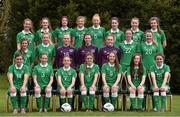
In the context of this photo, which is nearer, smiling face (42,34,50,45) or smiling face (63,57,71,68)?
smiling face (63,57,71,68)

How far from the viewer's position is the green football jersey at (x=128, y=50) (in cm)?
1248

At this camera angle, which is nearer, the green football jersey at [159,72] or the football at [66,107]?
the football at [66,107]

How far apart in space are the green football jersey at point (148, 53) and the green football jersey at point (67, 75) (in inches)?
67.5

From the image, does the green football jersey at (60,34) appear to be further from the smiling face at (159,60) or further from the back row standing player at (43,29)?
the smiling face at (159,60)

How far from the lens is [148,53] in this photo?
493 inches

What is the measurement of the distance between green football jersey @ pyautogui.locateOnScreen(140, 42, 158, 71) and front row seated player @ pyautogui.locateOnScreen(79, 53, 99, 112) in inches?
47.8

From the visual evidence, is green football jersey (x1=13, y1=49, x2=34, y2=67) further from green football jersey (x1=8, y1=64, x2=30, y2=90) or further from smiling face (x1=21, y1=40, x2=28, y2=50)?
green football jersey (x1=8, y1=64, x2=30, y2=90)

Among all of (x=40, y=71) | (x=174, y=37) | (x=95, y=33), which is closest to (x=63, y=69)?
(x=40, y=71)

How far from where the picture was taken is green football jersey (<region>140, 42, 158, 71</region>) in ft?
41.0

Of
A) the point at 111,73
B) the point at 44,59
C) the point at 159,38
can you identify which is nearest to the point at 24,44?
the point at 44,59

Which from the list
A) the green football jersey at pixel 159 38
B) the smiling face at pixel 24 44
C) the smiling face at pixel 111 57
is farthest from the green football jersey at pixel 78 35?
the green football jersey at pixel 159 38

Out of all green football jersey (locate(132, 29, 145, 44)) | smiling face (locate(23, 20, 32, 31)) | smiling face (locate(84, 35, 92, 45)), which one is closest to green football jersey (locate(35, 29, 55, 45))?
smiling face (locate(23, 20, 32, 31))

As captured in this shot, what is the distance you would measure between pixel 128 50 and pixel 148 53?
18.7 inches

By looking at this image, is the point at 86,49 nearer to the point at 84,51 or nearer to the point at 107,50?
the point at 84,51
